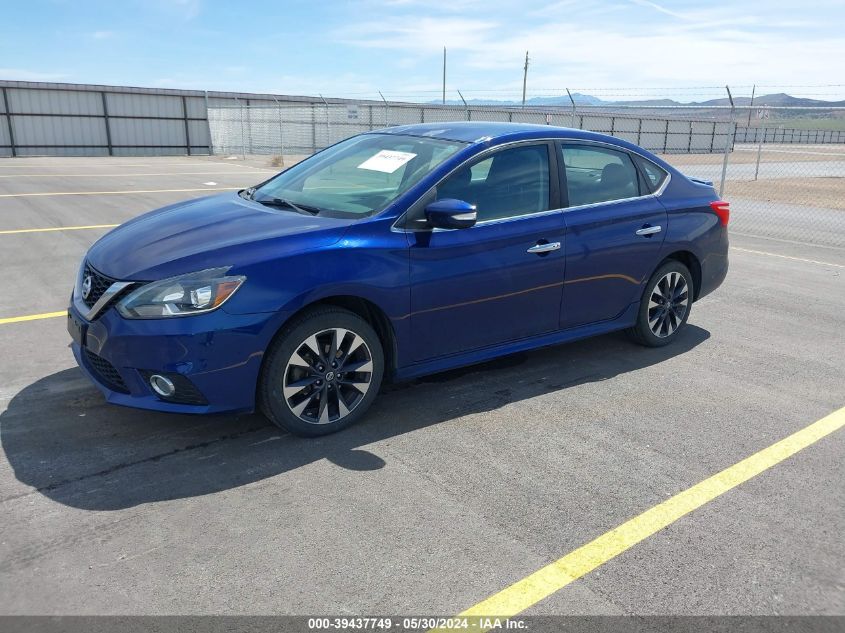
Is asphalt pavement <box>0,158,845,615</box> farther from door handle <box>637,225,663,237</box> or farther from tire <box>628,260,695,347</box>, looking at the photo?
door handle <box>637,225,663,237</box>

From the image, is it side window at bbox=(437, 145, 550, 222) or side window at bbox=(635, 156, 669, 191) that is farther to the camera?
side window at bbox=(635, 156, 669, 191)

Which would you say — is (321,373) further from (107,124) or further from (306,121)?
(107,124)

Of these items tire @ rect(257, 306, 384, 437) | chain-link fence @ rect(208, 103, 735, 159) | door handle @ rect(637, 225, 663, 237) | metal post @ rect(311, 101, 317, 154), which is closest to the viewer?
tire @ rect(257, 306, 384, 437)

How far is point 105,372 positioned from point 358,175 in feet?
6.40

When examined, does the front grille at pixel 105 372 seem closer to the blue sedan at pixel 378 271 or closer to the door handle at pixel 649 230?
the blue sedan at pixel 378 271

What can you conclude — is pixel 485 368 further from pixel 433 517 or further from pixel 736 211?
pixel 736 211

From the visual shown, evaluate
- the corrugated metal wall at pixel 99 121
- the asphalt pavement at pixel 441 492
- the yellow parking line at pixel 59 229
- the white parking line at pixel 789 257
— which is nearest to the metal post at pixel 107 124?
the corrugated metal wall at pixel 99 121

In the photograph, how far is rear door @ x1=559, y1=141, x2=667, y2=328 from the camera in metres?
4.73

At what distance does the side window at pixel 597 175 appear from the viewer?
479 cm

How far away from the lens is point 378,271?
384cm

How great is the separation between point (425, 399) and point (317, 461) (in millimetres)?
1023

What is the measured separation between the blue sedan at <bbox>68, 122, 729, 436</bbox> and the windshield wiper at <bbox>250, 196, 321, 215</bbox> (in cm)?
1

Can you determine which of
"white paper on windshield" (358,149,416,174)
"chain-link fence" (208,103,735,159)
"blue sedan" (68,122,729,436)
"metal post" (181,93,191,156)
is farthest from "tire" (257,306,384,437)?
"metal post" (181,93,191,156)

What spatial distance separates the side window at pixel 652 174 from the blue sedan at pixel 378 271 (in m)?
0.02
